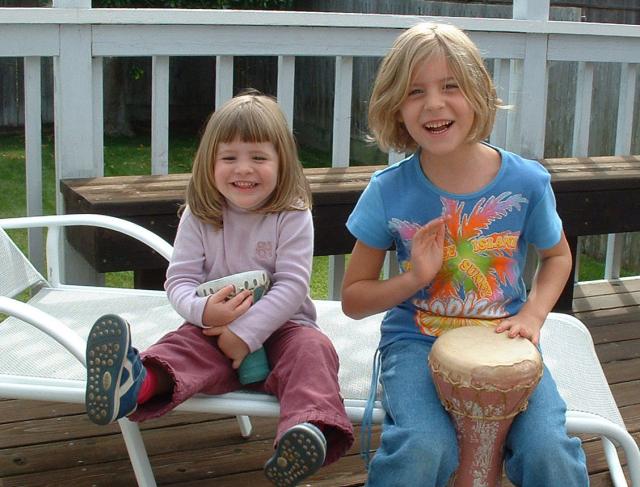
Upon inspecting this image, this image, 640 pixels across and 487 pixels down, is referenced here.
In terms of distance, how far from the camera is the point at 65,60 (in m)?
3.45

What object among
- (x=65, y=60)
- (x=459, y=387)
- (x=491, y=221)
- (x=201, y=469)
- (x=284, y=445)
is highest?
(x=65, y=60)

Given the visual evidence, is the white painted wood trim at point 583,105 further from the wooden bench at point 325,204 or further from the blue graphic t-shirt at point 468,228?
the blue graphic t-shirt at point 468,228

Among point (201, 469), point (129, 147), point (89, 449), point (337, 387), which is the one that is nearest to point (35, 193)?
point (89, 449)

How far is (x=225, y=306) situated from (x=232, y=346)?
0.09 metres

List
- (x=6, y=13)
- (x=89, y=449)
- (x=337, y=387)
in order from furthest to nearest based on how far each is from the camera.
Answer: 1. (x=6, y=13)
2. (x=89, y=449)
3. (x=337, y=387)

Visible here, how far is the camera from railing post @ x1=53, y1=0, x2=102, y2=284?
3.44 meters

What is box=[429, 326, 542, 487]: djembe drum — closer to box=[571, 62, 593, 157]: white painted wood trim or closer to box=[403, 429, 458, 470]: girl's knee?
box=[403, 429, 458, 470]: girl's knee

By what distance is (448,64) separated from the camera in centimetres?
216

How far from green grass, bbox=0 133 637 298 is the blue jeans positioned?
3.68 meters

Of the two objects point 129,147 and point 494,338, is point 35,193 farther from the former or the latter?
point 129,147

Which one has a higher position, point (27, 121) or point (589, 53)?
point (589, 53)

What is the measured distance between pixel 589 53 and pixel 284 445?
9.04 ft

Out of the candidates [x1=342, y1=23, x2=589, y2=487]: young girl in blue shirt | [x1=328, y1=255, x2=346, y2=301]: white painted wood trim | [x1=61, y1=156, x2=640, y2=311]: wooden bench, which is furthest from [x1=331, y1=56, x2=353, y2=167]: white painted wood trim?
[x1=342, y1=23, x2=589, y2=487]: young girl in blue shirt

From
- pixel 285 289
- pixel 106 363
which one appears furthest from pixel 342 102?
pixel 106 363
